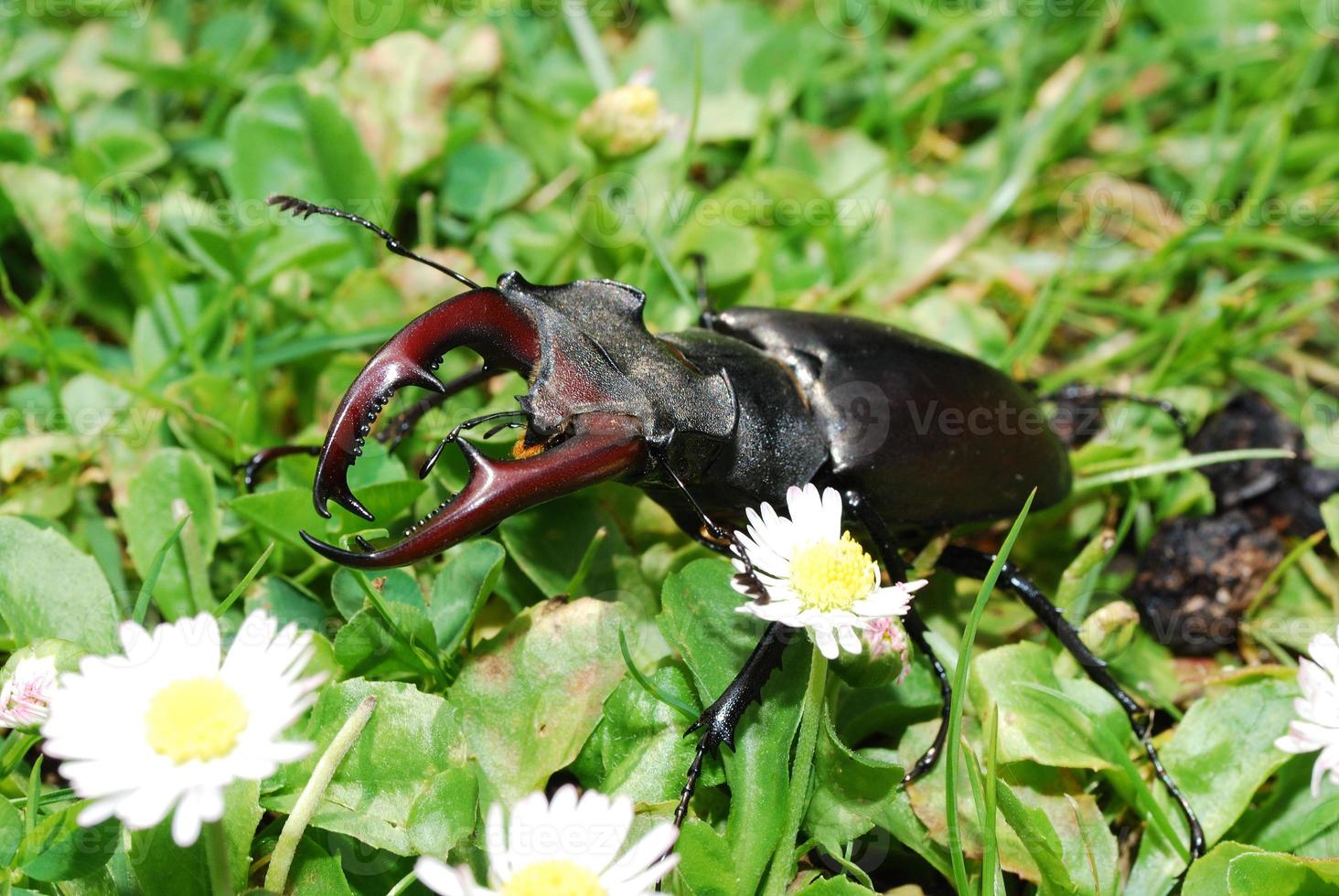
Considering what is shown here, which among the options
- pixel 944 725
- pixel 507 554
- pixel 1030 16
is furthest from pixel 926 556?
pixel 1030 16

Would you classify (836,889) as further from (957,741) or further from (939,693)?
(939,693)

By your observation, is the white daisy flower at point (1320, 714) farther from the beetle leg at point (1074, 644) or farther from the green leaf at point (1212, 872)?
the beetle leg at point (1074, 644)
